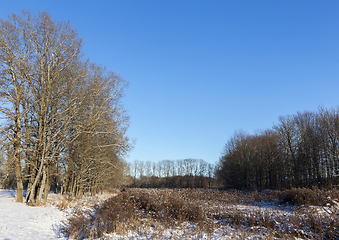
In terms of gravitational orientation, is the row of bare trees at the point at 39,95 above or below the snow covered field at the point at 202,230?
above

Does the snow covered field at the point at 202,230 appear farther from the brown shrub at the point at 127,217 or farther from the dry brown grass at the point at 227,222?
the brown shrub at the point at 127,217

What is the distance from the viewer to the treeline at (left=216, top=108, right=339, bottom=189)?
27078mm

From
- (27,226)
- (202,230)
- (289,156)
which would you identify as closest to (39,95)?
(27,226)

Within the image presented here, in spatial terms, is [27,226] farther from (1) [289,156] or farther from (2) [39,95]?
(1) [289,156]

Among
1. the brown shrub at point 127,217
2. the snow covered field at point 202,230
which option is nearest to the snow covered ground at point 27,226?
the snow covered field at point 202,230

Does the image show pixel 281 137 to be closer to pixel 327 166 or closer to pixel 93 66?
pixel 327 166

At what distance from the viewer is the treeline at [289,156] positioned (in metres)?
27.1

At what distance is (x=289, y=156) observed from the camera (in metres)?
33.6

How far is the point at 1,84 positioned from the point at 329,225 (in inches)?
710

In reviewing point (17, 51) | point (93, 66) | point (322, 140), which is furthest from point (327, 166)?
point (17, 51)

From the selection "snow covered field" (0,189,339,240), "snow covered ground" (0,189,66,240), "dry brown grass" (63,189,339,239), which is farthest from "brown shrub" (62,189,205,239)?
"snow covered ground" (0,189,66,240)

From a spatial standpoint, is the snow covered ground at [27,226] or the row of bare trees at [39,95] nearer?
A: the snow covered ground at [27,226]

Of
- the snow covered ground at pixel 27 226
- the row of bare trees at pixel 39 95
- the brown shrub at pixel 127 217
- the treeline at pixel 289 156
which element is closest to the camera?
the snow covered ground at pixel 27 226

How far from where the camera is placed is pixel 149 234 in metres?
8.01
